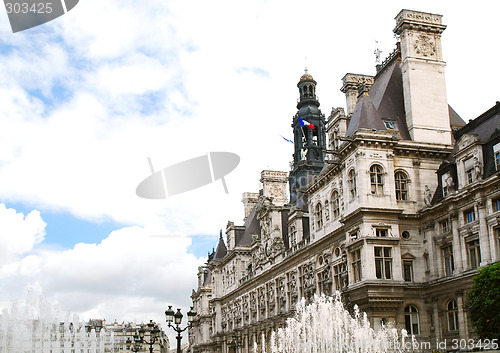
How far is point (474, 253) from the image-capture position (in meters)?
38.3

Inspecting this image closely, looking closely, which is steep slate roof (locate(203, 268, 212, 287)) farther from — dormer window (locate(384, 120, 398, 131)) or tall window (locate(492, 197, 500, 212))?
tall window (locate(492, 197, 500, 212))

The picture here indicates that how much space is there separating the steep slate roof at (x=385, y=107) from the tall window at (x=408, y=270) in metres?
8.80

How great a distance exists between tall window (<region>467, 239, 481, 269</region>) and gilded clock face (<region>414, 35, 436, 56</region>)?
15.4 m

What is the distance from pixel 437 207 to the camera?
41.3 metres

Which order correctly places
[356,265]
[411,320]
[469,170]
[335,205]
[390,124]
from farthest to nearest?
[335,205], [390,124], [356,265], [411,320], [469,170]

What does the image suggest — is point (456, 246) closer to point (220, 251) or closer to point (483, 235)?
point (483, 235)

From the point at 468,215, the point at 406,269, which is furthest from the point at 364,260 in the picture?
the point at 468,215

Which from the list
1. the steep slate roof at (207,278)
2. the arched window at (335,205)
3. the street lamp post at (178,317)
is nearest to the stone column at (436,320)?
the arched window at (335,205)

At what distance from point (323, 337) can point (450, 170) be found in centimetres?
1459

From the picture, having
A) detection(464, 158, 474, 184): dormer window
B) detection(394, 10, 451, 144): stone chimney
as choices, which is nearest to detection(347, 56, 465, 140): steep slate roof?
detection(394, 10, 451, 144): stone chimney

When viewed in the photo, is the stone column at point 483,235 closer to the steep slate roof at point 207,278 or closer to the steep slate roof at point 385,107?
the steep slate roof at point 385,107

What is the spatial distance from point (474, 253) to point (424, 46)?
16.5 m

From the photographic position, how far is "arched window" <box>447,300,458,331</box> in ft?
129

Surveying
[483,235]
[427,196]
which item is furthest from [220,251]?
[483,235]
